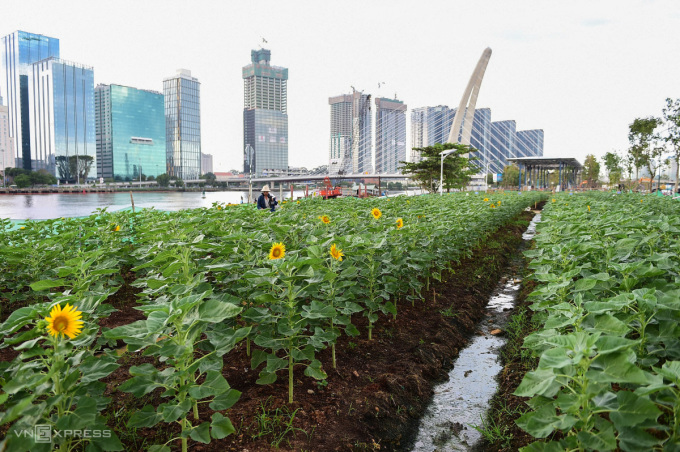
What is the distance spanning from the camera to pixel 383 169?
6444cm

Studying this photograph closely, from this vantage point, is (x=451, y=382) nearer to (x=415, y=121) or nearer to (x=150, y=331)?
(x=150, y=331)

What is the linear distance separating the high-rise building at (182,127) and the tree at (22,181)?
41.8 meters

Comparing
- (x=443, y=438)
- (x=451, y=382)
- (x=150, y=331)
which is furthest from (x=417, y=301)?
(x=150, y=331)

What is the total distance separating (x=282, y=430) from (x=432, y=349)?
2.00m

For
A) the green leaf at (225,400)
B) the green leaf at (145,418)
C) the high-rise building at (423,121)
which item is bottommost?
the green leaf at (145,418)

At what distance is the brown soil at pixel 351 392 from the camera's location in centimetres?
244

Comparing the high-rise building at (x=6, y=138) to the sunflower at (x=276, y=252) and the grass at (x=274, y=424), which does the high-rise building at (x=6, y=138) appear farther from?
the grass at (x=274, y=424)

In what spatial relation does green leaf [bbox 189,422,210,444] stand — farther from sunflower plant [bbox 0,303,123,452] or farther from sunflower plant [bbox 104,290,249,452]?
sunflower plant [bbox 0,303,123,452]

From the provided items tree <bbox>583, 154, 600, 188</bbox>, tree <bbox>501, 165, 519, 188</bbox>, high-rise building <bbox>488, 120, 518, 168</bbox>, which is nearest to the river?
high-rise building <bbox>488, 120, 518, 168</bbox>

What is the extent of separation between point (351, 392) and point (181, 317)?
5.14 ft

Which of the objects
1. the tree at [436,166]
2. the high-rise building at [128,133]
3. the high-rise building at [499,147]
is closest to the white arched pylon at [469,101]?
the tree at [436,166]

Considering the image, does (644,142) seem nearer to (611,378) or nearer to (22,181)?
(611,378)

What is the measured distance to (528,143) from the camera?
95562mm

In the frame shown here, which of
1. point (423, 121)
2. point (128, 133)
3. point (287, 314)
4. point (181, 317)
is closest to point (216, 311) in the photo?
point (181, 317)
